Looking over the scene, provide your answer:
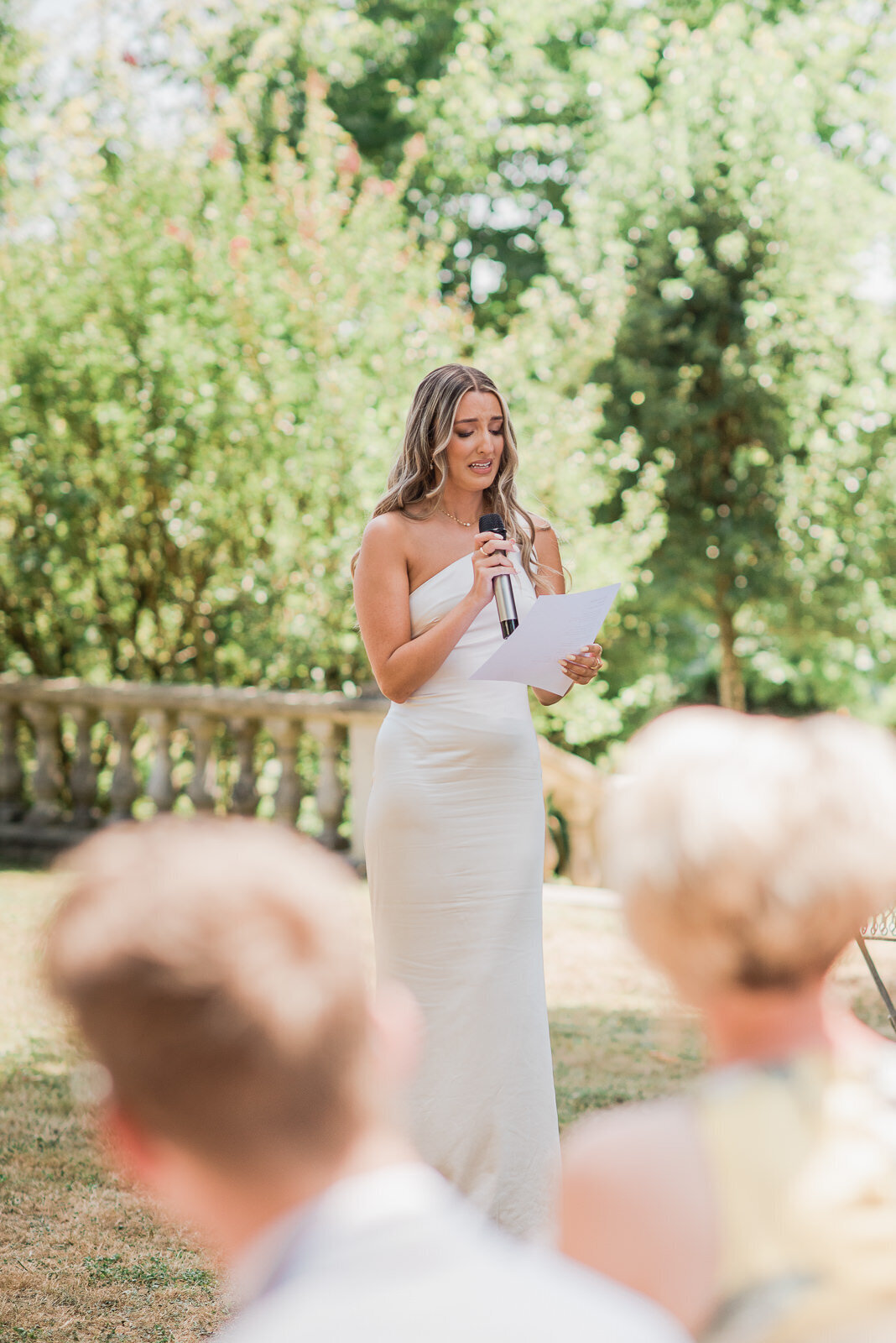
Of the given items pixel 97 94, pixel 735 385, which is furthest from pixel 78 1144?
pixel 735 385

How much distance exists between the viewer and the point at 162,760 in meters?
8.86

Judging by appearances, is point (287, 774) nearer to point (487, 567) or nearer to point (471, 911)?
point (471, 911)

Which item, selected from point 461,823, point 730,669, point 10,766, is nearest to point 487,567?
point 461,823

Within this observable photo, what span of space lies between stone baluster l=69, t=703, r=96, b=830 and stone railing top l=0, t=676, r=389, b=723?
96 mm

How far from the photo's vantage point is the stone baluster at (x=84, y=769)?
9.06m

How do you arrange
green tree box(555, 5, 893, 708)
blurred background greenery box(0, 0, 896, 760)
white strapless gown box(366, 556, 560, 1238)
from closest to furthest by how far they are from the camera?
white strapless gown box(366, 556, 560, 1238) → blurred background greenery box(0, 0, 896, 760) → green tree box(555, 5, 893, 708)

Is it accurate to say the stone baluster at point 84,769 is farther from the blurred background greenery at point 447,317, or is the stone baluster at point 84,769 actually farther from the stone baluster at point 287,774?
the stone baluster at point 287,774

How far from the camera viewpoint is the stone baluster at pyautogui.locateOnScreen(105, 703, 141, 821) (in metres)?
8.91

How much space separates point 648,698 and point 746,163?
21.8 feet

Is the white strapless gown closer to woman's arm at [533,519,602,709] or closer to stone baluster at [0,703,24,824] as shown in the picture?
woman's arm at [533,519,602,709]

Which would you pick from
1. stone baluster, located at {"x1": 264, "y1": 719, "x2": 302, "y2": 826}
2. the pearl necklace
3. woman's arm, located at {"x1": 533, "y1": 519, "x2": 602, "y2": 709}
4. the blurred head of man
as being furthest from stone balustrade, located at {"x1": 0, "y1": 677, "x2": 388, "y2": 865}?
the blurred head of man

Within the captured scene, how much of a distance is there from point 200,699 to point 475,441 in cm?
531

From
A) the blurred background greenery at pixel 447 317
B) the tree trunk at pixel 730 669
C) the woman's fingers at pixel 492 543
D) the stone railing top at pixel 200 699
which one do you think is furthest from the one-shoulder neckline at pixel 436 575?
the tree trunk at pixel 730 669

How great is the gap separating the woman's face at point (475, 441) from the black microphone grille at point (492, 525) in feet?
0.32
